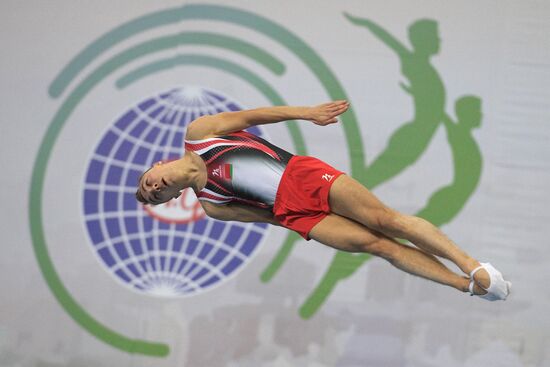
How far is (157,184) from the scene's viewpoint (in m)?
4.12

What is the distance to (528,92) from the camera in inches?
221

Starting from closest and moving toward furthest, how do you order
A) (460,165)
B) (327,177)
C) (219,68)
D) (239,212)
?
1. (327,177)
2. (239,212)
3. (460,165)
4. (219,68)

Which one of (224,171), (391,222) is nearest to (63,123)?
(224,171)

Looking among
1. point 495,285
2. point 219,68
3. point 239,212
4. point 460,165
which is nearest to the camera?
point 495,285

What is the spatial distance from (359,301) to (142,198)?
203 cm

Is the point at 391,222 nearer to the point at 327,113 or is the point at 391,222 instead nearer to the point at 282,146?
the point at 327,113

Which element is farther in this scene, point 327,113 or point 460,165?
point 460,165

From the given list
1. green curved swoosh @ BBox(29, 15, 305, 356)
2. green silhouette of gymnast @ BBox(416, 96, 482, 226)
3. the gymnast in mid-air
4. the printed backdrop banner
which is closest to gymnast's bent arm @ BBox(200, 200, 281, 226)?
the gymnast in mid-air

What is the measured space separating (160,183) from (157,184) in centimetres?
1

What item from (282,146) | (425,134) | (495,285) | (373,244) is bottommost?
(495,285)

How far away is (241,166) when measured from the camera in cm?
416

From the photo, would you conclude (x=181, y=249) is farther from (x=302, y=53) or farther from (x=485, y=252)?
(x=485, y=252)

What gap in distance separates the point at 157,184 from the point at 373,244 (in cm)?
106

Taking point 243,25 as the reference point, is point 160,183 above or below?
below
